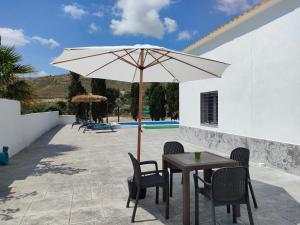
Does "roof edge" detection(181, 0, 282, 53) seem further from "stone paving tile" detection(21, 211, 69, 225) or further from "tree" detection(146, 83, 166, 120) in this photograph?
"tree" detection(146, 83, 166, 120)

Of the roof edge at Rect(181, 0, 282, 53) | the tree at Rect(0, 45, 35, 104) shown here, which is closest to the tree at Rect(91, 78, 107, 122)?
the tree at Rect(0, 45, 35, 104)

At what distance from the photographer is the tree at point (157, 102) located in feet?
105

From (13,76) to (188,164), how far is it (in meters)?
8.89

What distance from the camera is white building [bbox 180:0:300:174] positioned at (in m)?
7.25

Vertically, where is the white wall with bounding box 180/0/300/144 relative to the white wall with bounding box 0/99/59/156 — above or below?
above

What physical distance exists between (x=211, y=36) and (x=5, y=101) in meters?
8.12

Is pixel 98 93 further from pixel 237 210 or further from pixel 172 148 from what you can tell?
pixel 237 210

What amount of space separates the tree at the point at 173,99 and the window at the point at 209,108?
1853 centimetres

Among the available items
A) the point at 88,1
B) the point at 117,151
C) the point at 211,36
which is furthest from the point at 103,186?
the point at 88,1

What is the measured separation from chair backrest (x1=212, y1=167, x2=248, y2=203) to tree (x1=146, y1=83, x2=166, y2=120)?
28.3m

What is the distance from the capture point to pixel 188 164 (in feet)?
14.5

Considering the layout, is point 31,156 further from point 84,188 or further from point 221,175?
point 221,175

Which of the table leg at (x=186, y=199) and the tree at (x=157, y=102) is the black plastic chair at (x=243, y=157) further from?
the tree at (x=157, y=102)

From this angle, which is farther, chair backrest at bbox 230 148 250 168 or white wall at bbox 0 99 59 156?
white wall at bbox 0 99 59 156
